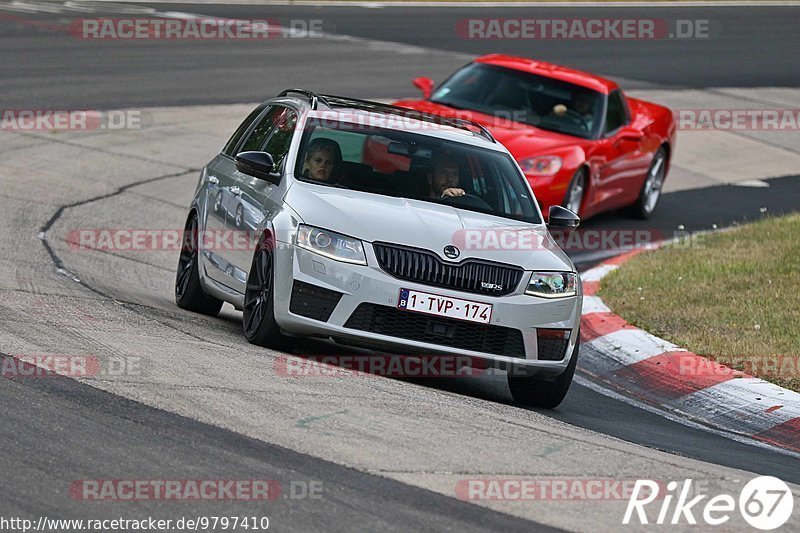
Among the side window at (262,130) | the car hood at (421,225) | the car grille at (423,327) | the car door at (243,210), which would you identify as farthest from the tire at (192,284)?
the car grille at (423,327)

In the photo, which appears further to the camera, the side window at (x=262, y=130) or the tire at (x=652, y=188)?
the tire at (x=652, y=188)

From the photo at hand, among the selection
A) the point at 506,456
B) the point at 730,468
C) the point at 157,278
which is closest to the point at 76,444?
the point at 506,456

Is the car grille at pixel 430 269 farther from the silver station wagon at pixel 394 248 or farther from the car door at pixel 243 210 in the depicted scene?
the car door at pixel 243 210

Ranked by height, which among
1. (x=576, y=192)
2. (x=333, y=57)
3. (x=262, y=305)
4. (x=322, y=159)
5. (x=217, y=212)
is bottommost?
(x=333, y=57)

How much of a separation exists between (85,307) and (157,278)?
9.70 ft

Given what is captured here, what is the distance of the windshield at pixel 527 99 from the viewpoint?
14734 mm

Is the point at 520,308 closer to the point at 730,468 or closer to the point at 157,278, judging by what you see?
the point at 730,468

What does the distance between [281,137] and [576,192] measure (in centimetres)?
555

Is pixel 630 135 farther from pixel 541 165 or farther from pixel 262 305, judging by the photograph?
pixel 262 305

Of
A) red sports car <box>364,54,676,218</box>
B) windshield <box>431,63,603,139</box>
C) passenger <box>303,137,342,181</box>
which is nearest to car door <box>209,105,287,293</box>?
passenger <box>303,137,342,181</box>

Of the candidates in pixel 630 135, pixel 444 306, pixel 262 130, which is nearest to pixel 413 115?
pixel 262 130

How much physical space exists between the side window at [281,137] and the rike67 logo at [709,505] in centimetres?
387

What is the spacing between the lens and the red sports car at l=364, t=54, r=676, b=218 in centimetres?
1380

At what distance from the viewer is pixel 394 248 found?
7.82m
